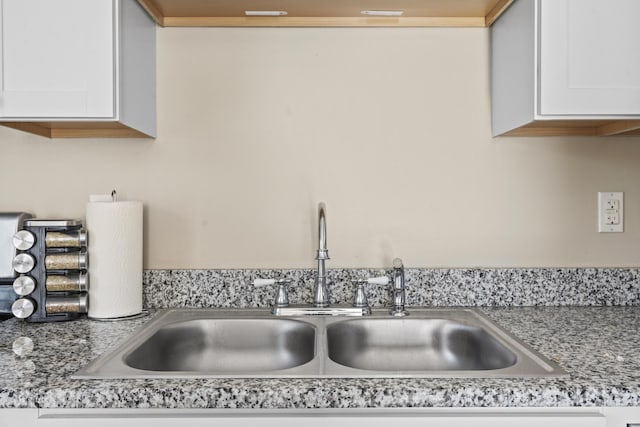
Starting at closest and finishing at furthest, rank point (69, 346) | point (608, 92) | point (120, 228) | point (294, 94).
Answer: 1. point (69, 346)
2. point (608, 92)
3. point (120, 228)
4. point (294, 94)

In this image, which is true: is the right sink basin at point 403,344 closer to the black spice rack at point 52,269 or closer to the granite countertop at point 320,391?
the granite countertop at point 320,391

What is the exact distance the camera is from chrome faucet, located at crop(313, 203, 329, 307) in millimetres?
1479

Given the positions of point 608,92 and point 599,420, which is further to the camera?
point 608,92

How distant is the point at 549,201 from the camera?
1628 millimetres

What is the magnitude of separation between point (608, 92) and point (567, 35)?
0.17 metres

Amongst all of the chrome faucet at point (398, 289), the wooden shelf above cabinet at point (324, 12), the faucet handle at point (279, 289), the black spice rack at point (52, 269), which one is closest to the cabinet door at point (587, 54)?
the wooden shelf above cabinet at point (324, 12)

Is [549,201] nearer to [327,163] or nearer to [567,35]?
[567,35]

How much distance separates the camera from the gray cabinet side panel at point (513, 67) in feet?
4.34

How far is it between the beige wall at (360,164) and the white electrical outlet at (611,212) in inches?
0.8

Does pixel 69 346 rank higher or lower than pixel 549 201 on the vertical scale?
lower

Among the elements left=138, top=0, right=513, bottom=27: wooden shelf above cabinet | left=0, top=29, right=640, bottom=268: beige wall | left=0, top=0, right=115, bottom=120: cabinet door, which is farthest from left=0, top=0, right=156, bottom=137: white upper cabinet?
left=0, top=29, right=640, bottom=268: beige wall

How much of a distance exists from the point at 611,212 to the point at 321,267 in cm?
92

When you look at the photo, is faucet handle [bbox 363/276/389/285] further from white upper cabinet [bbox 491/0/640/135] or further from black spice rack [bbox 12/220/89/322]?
black spice rack [bbox 12/220/89/322]

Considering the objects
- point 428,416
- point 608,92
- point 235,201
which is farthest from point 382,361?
point 608,92
